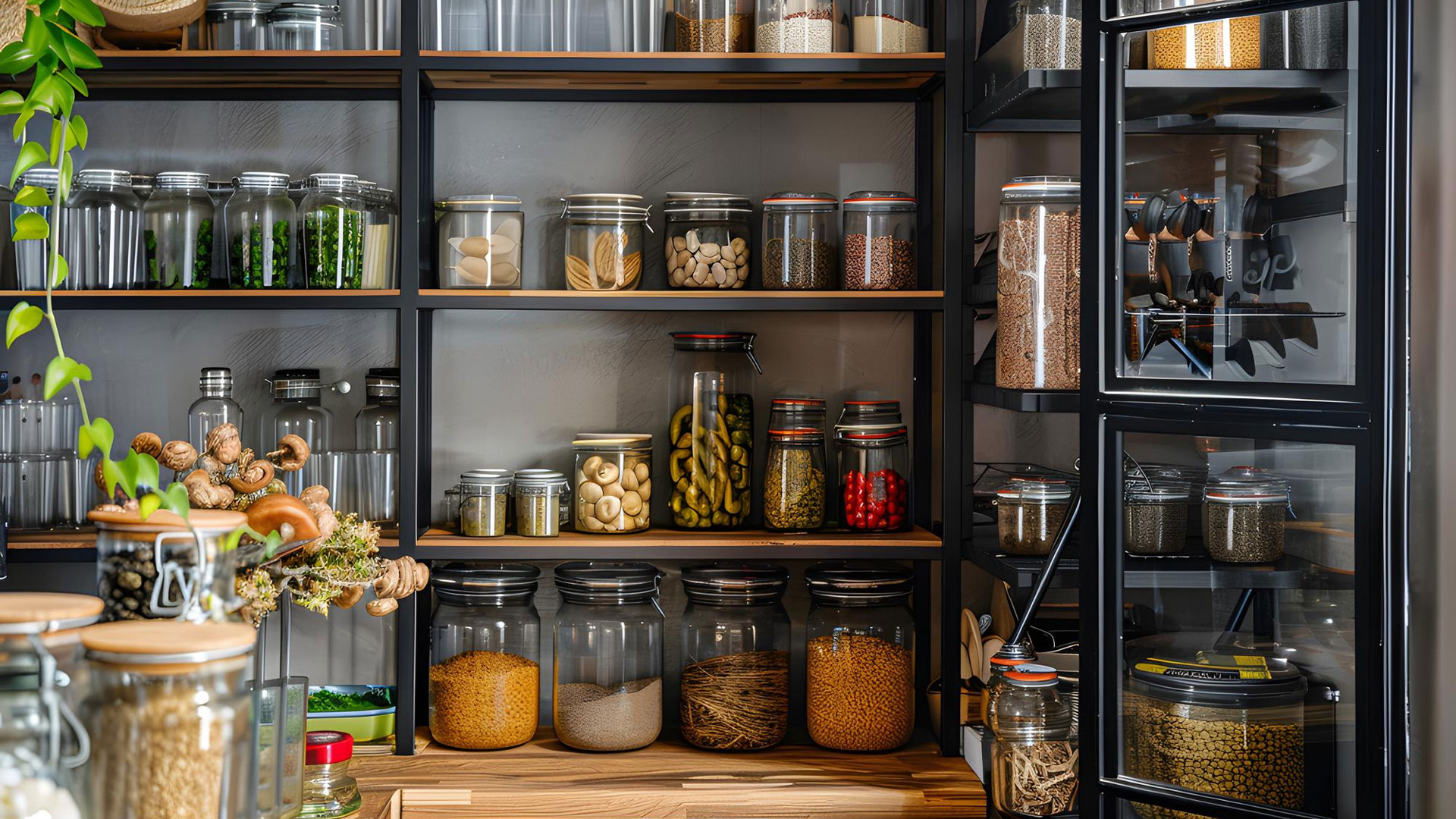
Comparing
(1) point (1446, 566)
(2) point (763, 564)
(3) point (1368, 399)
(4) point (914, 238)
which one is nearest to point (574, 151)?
(4) point (914, 238)

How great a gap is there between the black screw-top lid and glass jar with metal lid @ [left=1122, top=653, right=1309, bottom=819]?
25.2 inches

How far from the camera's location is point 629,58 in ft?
6.38

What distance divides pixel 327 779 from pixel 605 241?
986 millimetres

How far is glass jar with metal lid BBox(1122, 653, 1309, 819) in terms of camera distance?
1.48 metres

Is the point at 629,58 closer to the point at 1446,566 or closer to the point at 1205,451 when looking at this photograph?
the point at 1205,451

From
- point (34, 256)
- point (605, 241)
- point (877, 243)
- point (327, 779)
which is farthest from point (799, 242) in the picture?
point (34, 256)

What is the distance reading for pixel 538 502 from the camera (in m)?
2.01

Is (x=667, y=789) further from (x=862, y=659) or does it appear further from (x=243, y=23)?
(x=243, y=23)

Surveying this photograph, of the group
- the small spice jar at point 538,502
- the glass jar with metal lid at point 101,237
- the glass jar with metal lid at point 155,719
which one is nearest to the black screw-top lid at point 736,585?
the small spice jar at point 538,502

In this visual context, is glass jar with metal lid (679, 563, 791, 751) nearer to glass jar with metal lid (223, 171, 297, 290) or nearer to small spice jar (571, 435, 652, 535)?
small spice jar (571, 435, 652, 535)

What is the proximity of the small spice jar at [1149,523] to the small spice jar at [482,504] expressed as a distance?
1.05 m

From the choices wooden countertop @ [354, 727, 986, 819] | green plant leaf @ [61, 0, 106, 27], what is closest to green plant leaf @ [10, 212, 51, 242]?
green plant leaf @ [61, 0, 106, 27]

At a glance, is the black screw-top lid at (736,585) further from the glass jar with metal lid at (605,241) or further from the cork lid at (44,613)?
the cork lid at (44,613)

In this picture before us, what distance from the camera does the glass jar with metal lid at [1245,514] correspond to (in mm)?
1498
